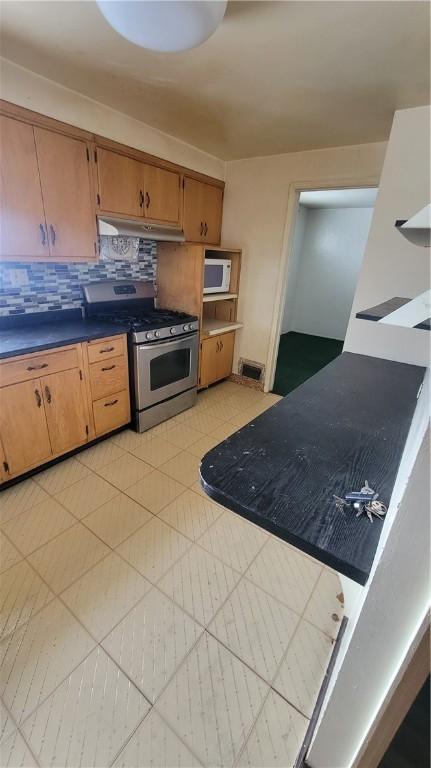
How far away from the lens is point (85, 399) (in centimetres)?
223

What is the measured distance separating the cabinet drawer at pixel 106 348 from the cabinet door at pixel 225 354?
4.13 ft

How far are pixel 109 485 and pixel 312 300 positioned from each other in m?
4.97

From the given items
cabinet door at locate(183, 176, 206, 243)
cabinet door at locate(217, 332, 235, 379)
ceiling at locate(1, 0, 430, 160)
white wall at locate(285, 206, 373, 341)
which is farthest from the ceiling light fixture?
white wall at locate(285, 206, 373, 341)

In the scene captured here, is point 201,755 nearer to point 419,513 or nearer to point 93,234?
point 419,513

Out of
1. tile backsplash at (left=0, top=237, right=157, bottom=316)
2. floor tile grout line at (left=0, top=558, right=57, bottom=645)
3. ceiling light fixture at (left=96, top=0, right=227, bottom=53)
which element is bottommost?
floor tile grout line at (left=0, top=558, right=57, bottom=645)

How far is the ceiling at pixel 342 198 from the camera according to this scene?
3697mm

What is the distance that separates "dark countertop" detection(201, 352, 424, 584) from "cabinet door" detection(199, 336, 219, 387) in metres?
1.90

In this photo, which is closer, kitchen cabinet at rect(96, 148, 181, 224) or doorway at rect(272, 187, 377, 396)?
kitchen cabinet at rect(96, 148, 181, 224)

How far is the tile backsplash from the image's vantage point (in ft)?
6.95

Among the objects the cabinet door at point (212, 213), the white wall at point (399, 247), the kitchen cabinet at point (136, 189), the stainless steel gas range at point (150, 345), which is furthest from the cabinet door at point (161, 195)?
the white wall at point (399, 247)

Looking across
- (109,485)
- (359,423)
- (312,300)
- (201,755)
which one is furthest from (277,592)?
(312,300)

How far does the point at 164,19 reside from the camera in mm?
1015

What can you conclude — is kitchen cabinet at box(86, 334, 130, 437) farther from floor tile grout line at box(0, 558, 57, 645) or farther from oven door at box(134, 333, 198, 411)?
floor tile grout line at box(0, 558, 57, 645)

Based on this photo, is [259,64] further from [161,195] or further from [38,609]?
[38,609]
